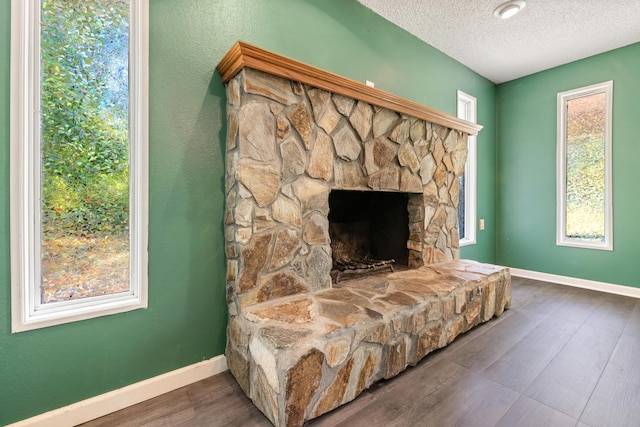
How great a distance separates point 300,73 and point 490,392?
2028mm

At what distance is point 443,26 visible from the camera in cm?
259

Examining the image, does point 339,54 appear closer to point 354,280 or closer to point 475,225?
point 354,280

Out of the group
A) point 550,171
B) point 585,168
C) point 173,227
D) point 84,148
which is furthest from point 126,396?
point 585,168

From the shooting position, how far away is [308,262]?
1.76 meters

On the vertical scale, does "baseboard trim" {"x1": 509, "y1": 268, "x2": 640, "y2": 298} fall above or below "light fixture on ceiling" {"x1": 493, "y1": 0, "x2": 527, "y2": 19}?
below

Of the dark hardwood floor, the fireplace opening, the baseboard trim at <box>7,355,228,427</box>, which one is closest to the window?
the dark hardwood floor

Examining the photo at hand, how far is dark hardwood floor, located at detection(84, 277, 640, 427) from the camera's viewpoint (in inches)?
49.5

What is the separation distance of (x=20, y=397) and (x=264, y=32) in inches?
90.3

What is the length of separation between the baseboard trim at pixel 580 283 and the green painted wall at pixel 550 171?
0.16 ft

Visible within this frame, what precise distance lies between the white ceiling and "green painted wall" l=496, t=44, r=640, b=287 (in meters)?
0.26

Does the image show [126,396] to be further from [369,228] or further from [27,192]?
[369,228]

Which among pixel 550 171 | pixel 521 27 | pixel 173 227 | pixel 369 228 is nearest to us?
pixel 173 227

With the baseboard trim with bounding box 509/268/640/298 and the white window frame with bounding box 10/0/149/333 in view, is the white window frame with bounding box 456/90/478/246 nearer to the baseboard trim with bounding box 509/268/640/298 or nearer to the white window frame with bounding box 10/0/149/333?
the baseboard trim with bounding box 509/268/640/298

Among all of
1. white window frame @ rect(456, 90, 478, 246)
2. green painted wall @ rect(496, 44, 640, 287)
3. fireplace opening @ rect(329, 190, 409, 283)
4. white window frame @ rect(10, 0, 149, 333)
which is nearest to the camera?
white window frame @ rect(10, 0, 149, 333)
